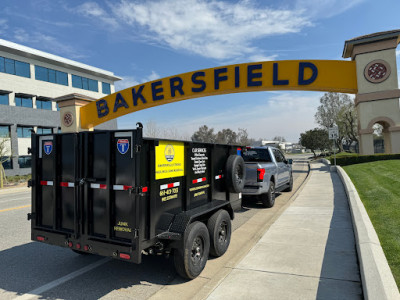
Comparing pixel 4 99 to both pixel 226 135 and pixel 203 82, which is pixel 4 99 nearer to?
pixel 203 82

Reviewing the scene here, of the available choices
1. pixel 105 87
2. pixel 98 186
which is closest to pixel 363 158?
pixel 98 186

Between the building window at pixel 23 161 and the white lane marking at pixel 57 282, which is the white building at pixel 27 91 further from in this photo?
the white lane marking at pixel 57 282

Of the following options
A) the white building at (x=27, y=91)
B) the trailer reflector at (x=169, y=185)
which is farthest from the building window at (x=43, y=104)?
the trailer reflector at (x=169, y=185)

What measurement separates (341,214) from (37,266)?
7.75 meters

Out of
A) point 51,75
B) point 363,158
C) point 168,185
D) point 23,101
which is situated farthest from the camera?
point 51,75

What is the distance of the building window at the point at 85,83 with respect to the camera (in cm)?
3734

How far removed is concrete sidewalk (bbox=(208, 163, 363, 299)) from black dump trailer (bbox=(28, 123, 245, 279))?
2.63ft

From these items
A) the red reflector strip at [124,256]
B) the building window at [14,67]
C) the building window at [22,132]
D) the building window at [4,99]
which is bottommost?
the red reflector strip at [124,256]

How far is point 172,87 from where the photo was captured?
71.9 ft

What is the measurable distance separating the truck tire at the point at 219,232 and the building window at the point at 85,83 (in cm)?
3732

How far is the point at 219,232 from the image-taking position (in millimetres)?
5453

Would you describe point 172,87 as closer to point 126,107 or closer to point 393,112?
point 126,107

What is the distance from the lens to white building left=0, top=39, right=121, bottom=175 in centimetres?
2912

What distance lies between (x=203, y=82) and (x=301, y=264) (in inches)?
695
